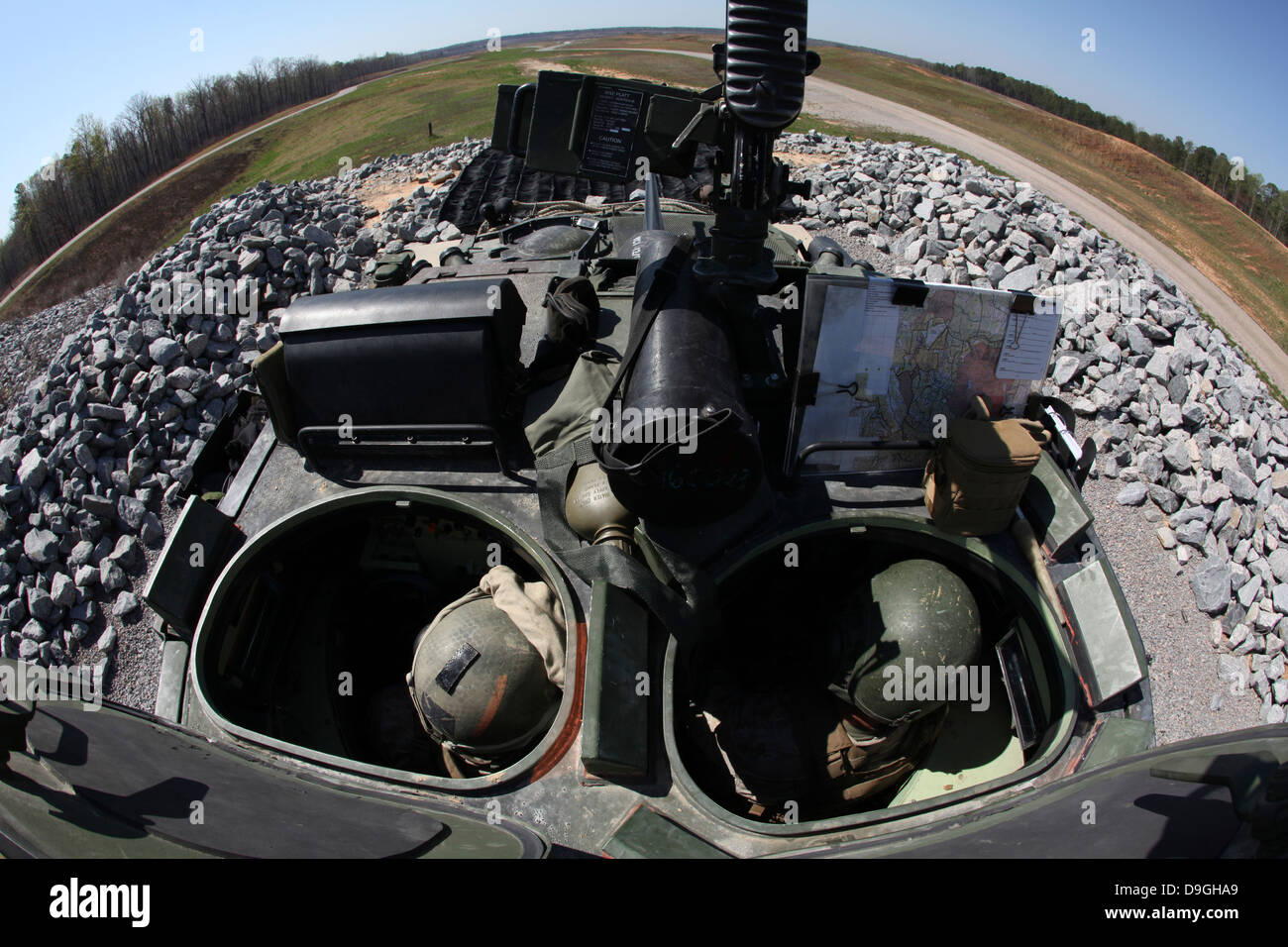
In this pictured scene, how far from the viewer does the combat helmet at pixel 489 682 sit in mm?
4641

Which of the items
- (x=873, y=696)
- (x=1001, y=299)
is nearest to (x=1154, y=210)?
(x=1001, y=299)

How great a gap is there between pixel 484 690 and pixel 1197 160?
2862cm

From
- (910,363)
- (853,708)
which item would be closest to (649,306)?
(910,363)

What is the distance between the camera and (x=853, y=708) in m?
5.16

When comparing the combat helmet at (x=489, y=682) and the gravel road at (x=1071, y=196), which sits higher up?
the gravel road at (x=1071, y=196)

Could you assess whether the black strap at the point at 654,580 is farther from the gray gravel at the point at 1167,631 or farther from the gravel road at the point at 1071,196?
the gravel road at the point at 1071,196

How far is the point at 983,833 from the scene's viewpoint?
2.90 meters

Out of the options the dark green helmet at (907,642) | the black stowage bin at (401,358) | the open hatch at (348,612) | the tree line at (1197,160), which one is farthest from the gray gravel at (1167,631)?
the tree line at (1197,160)

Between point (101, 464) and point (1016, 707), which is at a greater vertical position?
point (101, 464)

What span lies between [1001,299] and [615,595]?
10.3ft

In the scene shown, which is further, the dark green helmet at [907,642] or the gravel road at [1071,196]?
the gravel road at [1071,196]

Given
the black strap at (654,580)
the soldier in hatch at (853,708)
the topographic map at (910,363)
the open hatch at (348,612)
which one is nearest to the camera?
the black strap at (654,580)

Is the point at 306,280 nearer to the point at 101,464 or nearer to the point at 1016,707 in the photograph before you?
the point at 101,464
